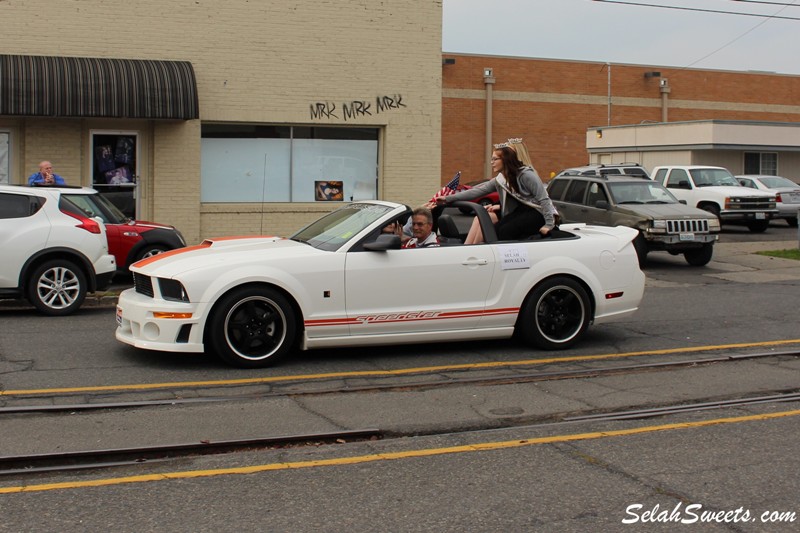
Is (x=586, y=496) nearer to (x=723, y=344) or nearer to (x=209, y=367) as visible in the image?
(x=209, y=367)

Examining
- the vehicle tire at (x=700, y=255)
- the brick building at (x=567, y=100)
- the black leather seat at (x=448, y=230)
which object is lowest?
the vehicle tire at (x=700, y=255)

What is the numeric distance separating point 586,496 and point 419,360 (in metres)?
3.74

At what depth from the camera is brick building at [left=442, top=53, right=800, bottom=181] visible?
45.7 meters

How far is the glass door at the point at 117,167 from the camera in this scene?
57.1 ft

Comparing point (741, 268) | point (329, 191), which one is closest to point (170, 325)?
point (329, 191)

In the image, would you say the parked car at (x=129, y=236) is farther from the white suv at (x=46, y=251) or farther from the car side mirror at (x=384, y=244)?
the car side mirror at (x=384, y=244)

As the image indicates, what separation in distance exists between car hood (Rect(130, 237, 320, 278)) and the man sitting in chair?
3.29 ft

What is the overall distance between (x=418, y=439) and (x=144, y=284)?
3.38 meters

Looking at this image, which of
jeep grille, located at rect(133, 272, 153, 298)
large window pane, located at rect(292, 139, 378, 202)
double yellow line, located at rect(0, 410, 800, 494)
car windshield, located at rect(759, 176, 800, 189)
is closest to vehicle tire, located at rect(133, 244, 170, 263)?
large window pane, located at rect(292, 139, 378, 202)

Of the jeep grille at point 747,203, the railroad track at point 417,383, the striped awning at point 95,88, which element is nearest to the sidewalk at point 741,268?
the jeep grille at point 747,203

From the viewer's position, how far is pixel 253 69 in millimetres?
17953

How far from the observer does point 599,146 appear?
39.3 m

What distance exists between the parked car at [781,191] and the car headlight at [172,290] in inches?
911

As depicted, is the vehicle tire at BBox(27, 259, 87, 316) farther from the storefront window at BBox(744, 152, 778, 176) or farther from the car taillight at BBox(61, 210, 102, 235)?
the storefront window at BBox(744, 152, 778, 176)
